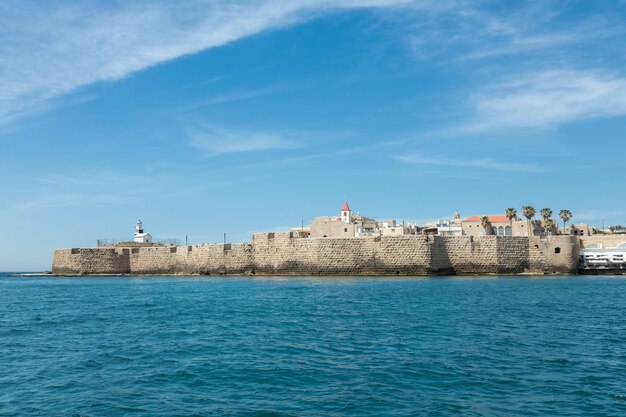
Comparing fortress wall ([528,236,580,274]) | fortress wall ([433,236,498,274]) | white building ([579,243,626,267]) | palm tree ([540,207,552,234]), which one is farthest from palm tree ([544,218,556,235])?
fortress wall ([433,236,498,274])

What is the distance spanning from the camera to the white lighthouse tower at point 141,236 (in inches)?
2810

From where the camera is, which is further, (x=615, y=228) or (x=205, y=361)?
(x=615, y=228)

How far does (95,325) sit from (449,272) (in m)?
31.6

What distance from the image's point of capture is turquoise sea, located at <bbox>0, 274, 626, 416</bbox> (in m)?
8.52

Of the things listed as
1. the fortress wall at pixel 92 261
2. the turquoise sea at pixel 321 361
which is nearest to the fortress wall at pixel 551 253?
the turquoise sea at pixel 321 361

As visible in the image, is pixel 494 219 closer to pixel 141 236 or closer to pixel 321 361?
pixel 141 236

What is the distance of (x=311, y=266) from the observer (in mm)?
45656

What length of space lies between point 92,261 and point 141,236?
11872mm

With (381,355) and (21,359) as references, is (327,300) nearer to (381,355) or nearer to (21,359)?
(381,355)

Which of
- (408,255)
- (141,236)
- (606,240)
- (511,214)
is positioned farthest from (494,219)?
(141,236)

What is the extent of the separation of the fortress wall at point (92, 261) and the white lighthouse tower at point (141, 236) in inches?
435

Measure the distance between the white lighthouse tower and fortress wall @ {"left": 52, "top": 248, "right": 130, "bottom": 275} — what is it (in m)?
11.1

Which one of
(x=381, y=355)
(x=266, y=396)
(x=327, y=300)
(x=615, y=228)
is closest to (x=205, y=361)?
(x=266, y=396)

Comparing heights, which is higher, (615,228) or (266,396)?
(615,228)
